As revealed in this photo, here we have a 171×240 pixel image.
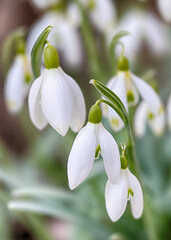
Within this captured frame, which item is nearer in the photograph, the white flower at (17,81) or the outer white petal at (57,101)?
the outer white petal at (57,101)

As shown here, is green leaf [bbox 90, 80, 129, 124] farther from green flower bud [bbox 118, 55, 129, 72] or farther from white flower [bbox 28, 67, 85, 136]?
green flower bud [bbox 118, 55, 129, 72]

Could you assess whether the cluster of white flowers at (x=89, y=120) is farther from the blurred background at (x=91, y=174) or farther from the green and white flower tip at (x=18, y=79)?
the green and white flower tip at (x=18, y=79)

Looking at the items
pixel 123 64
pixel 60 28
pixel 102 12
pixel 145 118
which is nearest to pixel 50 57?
pixel 123 64

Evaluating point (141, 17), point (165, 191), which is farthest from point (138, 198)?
point (141, 17)

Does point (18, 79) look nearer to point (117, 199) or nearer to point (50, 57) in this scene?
point (50, 57)

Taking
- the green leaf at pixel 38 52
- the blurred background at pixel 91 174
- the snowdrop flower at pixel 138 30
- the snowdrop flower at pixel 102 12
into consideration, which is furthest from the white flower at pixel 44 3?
the green leaf at pixel 38 52

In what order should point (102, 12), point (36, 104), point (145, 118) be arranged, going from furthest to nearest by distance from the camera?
1. point (102, 12)
2. point (145, 118)
3. point (36, 104)

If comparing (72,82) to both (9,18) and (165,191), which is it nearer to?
(165,191)
